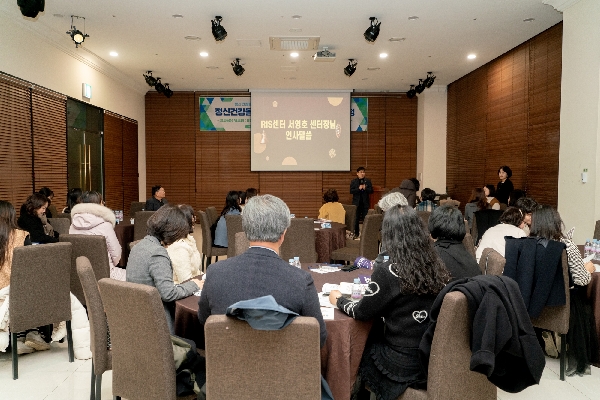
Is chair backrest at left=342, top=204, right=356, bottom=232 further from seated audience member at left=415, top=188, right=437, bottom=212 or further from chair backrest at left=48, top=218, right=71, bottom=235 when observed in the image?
chair backrest at left=48, top=218, right=71, bottom=235

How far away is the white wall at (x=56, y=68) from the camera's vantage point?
21.2 feet

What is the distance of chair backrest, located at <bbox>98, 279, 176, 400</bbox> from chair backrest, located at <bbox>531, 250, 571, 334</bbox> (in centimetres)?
271

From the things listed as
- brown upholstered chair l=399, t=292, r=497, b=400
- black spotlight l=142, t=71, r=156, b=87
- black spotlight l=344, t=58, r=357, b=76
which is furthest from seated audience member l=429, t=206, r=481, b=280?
black spotlight l=142, t=71, r=156, b=87

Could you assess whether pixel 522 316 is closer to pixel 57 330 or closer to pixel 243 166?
pixel 57 330

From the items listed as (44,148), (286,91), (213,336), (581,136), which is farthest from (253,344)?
(286,91)

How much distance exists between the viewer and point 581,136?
5.86m

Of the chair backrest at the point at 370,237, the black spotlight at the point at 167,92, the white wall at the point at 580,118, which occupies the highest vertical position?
the black spotlight at the point at 167,92

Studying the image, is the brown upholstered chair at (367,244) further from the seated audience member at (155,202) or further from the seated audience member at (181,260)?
the seated audience member at (155,202)

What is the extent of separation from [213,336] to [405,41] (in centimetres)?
739

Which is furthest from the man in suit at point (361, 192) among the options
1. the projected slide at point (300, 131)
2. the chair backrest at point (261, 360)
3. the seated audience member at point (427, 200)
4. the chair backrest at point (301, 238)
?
the chair backrest at point (261, 360)

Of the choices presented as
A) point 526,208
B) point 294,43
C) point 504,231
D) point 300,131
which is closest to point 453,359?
point 504,231

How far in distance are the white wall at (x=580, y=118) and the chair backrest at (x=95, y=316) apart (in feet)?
17.8

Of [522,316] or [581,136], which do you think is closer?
[522,316]

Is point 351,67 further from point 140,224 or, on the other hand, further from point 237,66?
point 140,224
